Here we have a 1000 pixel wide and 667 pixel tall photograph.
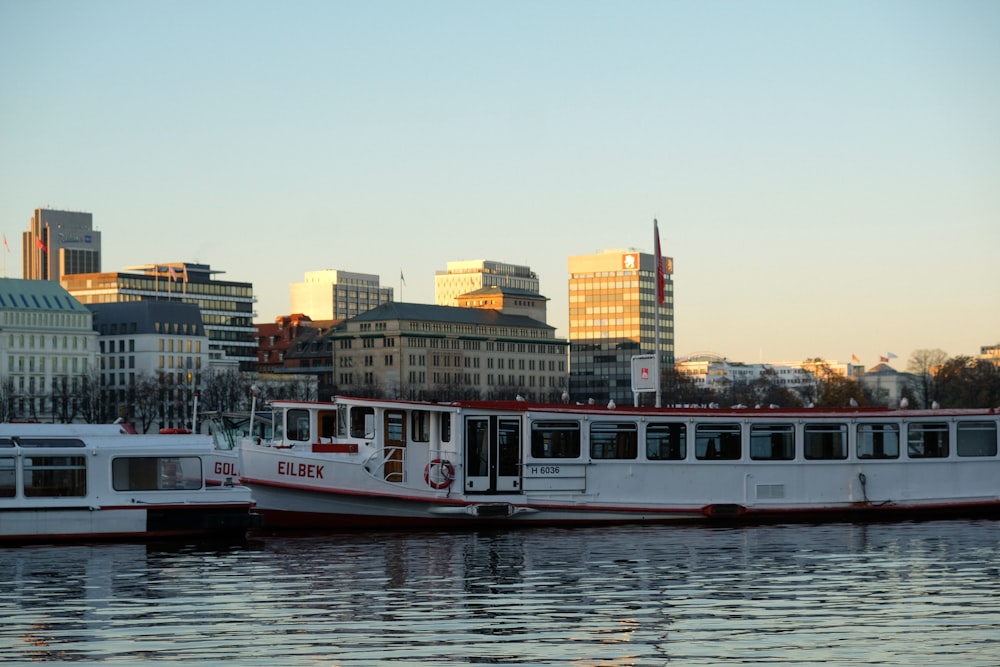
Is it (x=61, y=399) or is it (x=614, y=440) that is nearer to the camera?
(x=614, y=440)

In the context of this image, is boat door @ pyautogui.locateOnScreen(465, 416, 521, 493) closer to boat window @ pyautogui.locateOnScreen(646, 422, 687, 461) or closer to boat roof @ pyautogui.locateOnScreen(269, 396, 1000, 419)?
boat roof @ pyautogui.locateOnScreen(269, 396, 1000, 419)

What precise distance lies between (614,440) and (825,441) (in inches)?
229

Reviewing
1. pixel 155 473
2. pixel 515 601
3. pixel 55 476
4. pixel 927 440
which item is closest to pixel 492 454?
pixel 155 473

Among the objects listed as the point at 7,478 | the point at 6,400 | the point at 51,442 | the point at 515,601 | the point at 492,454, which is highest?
the point at 6,400

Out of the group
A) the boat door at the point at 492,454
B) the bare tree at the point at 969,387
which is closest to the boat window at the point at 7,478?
the boat door at the point at 492,454

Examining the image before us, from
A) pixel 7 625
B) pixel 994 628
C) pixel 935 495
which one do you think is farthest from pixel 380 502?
pixel 994 628

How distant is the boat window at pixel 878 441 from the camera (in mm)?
46938

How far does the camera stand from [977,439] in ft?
157

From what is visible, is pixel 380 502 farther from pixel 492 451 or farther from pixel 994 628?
pixel 994 628

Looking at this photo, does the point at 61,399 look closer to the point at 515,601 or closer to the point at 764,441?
the point at 764,441

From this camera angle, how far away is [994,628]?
24.4 m

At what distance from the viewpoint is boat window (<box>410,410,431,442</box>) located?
144 feet

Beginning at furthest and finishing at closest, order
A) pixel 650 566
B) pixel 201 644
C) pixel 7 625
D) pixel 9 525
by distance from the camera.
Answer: pixel 9 525
pixel 650 566
pixel 7 625
pixel 201 644

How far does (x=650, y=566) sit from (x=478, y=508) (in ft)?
34.1
